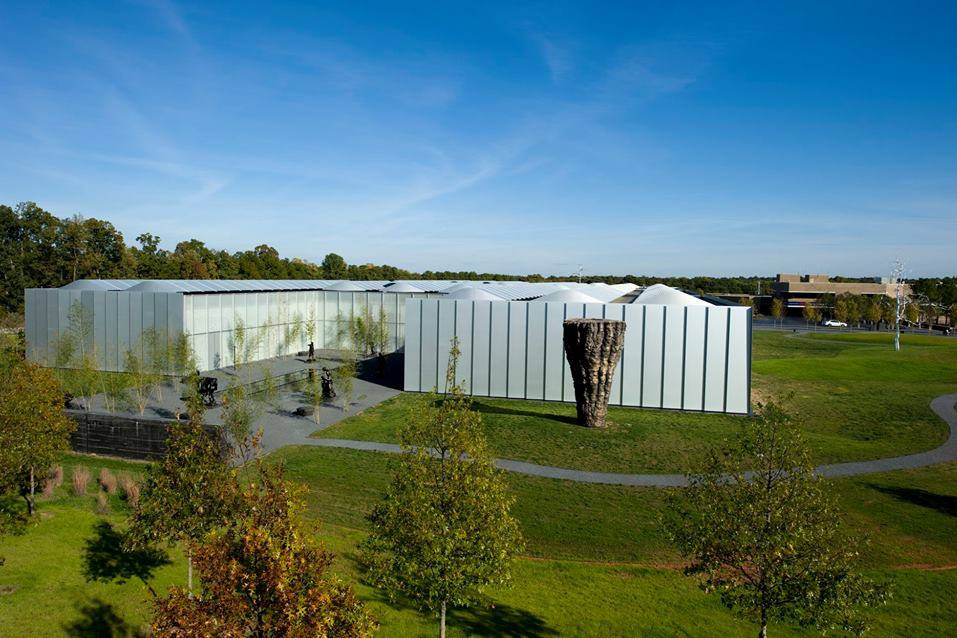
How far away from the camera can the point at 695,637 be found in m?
12.9

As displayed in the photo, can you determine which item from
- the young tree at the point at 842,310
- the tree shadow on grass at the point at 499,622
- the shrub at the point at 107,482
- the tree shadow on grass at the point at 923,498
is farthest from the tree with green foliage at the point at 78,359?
the young tree at the point at 842,310

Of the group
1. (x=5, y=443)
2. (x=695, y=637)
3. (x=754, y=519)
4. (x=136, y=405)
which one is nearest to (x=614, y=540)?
(x=695, y=637)

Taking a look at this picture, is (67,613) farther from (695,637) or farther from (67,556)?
(695,637)

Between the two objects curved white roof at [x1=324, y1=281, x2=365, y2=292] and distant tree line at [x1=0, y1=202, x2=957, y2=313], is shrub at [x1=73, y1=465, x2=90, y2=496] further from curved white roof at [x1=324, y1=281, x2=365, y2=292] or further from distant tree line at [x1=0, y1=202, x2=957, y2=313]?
distant tree line at [x1=0, y1=202, x2=957, y2=313]

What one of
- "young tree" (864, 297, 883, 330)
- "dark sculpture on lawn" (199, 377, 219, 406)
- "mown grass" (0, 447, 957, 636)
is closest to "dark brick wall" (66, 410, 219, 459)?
"mown grass" (0, 447, 957, 636)

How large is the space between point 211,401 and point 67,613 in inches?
738

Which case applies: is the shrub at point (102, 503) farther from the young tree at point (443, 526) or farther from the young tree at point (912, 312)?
the young tree at point (912, 312)

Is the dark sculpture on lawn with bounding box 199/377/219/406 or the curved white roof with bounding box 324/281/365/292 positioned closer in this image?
the dark sculpture on lawn with bounding box 199/377/219/406

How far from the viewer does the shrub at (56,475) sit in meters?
21.0

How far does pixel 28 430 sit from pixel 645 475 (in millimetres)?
20965

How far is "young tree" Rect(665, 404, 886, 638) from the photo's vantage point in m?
10.1

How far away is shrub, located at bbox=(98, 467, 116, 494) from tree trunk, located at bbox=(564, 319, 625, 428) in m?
20.3

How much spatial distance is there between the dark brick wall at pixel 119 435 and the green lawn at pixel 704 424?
7.03m

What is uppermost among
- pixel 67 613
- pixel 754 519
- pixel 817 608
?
pixel 754 519
